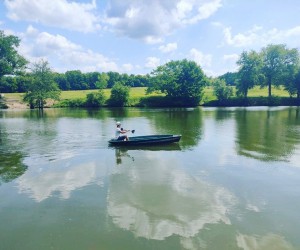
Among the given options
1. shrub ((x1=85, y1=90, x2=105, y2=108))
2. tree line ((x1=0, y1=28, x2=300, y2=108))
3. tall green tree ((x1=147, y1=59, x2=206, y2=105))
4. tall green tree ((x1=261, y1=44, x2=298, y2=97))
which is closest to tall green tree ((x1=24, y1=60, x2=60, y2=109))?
tree line ((x1=0, y1=28, x2=300, y2=108))

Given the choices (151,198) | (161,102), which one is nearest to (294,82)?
(161,102)

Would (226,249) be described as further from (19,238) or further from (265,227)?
(19,238)

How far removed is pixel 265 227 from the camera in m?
11.4

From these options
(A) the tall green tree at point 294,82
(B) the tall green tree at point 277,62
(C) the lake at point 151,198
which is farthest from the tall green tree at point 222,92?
(C) the lake at point 151,198

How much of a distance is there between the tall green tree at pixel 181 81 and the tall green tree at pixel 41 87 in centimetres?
3444

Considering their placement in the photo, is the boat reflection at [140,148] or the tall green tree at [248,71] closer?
the boat reflection at [140,148]

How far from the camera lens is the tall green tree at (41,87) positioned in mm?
98500

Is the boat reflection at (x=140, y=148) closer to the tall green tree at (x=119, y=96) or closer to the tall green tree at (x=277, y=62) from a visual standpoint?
the tall green tree at (x=119, y=96)

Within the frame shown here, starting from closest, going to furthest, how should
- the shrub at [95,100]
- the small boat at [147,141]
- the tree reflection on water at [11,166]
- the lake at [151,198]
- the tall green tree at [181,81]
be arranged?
the lake at [151,198] → the tree reflection on water at [11,166] → the small boat at [147,141] → the tall green tree at [181,81] → the shrub at [95,100]

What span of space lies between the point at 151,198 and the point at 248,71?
9119 cm

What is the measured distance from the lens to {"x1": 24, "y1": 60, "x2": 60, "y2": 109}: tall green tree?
323 feet

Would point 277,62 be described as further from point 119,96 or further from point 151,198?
point 151,198

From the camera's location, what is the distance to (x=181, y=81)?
339ft

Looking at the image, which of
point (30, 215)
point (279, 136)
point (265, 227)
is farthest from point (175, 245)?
point (279, 136)
